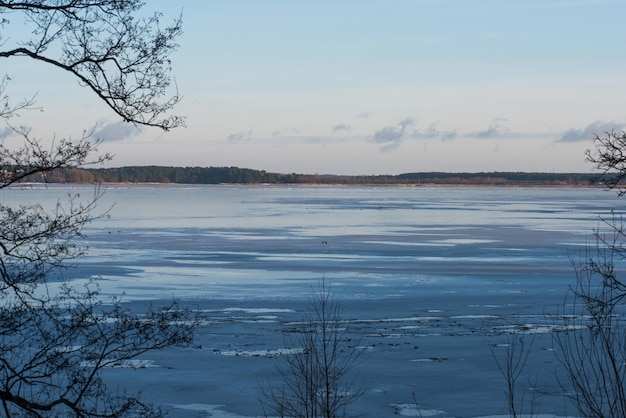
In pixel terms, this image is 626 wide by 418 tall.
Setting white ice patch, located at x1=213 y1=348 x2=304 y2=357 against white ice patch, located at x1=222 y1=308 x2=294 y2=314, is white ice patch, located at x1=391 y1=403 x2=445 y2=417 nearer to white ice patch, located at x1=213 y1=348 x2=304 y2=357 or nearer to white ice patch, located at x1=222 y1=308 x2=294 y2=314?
white ice patch, located at x1=213 y1=348 x2=304 y2=357

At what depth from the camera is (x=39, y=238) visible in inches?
259

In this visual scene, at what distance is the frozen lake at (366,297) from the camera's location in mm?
11469

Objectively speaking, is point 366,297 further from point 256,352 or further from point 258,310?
point 256,352

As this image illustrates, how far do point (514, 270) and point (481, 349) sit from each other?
1147cm

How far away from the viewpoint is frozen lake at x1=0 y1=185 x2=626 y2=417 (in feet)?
37.6

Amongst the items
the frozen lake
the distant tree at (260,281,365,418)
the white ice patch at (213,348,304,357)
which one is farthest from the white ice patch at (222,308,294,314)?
the white ice patch at (213,348,304,357)

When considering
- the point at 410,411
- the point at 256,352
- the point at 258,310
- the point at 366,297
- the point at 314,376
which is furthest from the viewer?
the point at 366,297

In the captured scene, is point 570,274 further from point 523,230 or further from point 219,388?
point 523,230

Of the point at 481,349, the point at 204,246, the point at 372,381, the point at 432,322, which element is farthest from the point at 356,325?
the point at 204,246

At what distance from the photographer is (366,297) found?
19.2 meters

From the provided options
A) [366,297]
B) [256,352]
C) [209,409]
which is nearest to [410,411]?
[209,409]

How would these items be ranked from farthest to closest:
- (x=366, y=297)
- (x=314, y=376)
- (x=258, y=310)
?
(x=366, y=297) → (x=258, y=310) → (x=314, y=376)

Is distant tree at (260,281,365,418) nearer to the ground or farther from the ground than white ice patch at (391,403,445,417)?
farther from the ground

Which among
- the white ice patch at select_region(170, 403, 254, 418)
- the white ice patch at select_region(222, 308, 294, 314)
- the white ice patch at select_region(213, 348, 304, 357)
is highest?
the white ice patch at select_region(222, 308, 294, 314)
